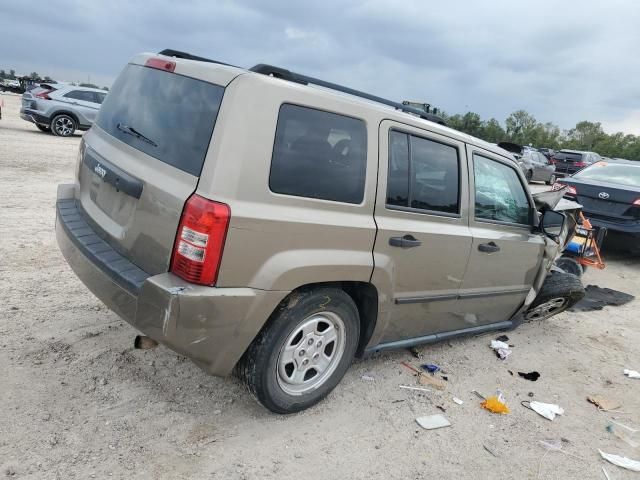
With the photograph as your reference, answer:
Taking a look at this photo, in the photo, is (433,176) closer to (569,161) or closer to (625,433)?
(625,433)

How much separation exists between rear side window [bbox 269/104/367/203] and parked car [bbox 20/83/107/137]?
14612mm

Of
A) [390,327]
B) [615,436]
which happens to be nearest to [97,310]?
[390,327]

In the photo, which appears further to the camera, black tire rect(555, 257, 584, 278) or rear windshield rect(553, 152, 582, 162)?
rear windshield rect(553, 152, 582, 162)

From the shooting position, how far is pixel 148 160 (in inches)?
108

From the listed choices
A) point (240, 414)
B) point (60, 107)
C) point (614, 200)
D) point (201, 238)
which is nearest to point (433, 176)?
point (201, 238)

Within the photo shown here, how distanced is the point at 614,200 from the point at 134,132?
8.12 m

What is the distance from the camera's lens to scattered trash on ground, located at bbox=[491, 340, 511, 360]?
442cm

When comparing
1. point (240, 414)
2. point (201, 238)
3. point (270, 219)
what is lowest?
point (240, 414)

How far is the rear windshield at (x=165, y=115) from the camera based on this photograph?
100.0 inches

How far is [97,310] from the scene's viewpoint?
402 centimetres

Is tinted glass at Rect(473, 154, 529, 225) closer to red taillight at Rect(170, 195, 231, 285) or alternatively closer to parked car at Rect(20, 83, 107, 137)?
red taillight at Rect(170, 195, 231, 285)

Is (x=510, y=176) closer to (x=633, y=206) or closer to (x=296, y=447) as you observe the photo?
(x=296, y=447)

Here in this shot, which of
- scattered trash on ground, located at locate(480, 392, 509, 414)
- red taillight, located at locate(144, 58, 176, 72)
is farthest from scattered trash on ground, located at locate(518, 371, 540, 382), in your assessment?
red taillight, located at locate(144, 58, 176, 72)

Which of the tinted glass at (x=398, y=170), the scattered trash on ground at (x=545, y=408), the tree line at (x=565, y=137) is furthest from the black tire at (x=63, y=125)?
the tree line at (x=565, y=137)
